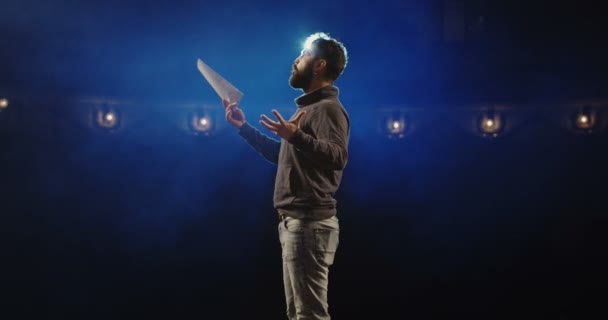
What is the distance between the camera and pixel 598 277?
211 inches

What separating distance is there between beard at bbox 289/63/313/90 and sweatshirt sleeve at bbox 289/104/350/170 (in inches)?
7.7

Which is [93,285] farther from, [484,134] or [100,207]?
[484,134]

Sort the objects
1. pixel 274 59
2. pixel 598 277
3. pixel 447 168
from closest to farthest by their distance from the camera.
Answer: pixel 274 59 → pixel 598 277 → pixel 447 168

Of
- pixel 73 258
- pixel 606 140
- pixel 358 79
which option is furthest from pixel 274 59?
pixel 606 140

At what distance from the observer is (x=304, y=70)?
6.65 ft

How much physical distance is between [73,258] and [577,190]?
5291 mm

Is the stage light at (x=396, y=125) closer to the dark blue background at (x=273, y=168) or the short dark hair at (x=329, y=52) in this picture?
the dark blue background at (x=273, y=168)

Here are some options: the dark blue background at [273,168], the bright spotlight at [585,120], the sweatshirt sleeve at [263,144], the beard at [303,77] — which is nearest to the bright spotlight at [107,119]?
the dark blue background at [273,168]

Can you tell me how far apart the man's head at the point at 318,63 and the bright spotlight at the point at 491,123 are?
147 inches

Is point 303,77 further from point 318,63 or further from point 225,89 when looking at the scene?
point 225,89

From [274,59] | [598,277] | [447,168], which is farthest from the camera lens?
[447,168]

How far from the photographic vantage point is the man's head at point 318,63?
2.02m

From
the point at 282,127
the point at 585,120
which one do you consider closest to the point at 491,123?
the point at 585,120

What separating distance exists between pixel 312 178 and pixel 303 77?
417 millimetres
